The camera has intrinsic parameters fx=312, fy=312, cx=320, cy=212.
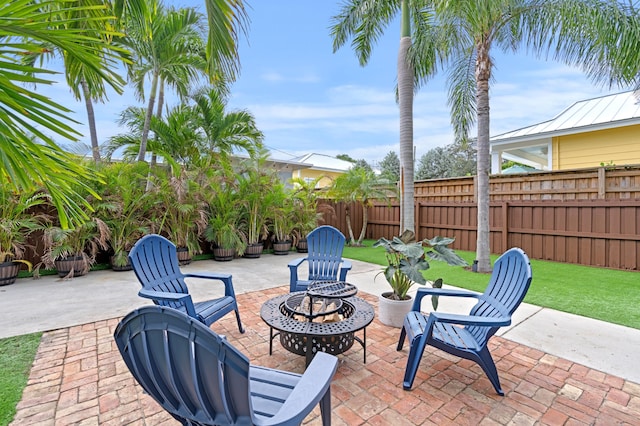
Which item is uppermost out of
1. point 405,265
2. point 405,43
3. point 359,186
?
point 405,43

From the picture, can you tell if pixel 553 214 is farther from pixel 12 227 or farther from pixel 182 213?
pixel 12 227

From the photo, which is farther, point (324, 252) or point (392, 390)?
point (324, 252)

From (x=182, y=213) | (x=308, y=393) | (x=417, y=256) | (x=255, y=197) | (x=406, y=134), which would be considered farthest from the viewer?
(x=255, y=197)

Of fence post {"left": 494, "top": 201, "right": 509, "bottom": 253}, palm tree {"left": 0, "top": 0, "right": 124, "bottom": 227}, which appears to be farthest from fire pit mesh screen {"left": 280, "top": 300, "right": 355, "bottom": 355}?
fence post {"left": 494, "top": 201, "right": 509, "bottom": 253}

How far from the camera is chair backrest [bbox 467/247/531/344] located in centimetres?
220

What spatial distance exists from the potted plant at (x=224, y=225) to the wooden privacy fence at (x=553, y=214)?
5.49 meters

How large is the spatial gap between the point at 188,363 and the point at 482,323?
1.82 metres

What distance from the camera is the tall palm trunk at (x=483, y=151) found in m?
5.89

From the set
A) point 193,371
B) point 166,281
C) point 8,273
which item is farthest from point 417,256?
point 8,273

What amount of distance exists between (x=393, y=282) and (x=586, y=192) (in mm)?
6018

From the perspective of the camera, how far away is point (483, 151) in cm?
599

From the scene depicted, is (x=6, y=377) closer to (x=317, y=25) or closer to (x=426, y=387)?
(x=426, y=387)

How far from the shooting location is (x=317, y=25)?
24.7ft

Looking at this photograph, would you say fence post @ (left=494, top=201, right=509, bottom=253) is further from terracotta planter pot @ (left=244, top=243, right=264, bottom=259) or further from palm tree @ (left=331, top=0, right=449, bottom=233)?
terracotta planter pot @ (left=244, top=243, right=264, bottom=259)
